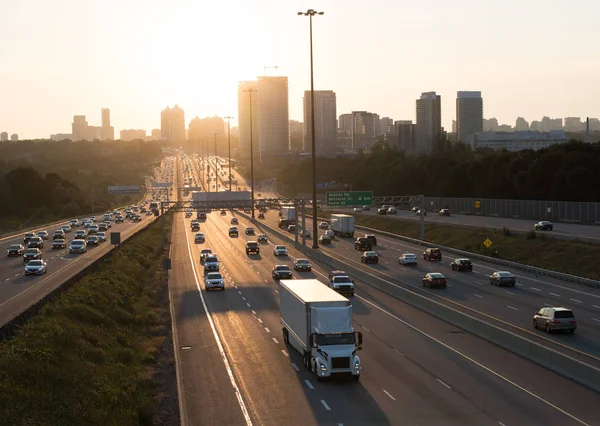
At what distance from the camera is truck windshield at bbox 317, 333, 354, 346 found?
82.7 ft

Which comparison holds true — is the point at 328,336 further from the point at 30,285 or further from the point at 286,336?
the point at 30,285

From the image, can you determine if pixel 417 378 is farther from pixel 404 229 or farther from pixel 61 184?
pixel 61 184

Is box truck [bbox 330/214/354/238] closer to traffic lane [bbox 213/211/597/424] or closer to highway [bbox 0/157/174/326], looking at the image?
highway [bbox 0/157/174/326]

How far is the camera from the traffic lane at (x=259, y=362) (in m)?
21.6

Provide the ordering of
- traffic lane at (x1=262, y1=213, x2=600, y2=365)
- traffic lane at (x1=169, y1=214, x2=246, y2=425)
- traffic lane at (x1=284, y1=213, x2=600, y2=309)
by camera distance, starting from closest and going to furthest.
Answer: traffic lane at (x1=169, y1=214, x2=246, y2=425)
traffic lane at (x1=262, y1=213, x2=600, y2=365)
traffic lane at (x1=284, y1=213, x2=600, y2=309)

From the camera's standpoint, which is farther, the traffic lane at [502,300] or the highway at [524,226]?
the highway at [524,226]

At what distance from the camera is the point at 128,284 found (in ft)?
159

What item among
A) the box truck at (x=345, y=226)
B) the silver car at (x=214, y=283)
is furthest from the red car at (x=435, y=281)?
the box truck at (x=345, y=226)

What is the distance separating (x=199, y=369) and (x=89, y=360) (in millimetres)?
3756

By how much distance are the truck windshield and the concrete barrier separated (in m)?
6.91

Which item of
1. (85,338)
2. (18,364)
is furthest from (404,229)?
(18,364)

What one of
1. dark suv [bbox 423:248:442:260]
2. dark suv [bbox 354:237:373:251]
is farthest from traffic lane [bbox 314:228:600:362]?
dark suv [bbox 354:237:373:251]

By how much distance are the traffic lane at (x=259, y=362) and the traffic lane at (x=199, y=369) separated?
1.82 feet

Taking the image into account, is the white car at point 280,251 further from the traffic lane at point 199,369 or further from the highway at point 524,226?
the traffic lane at point 199,369
